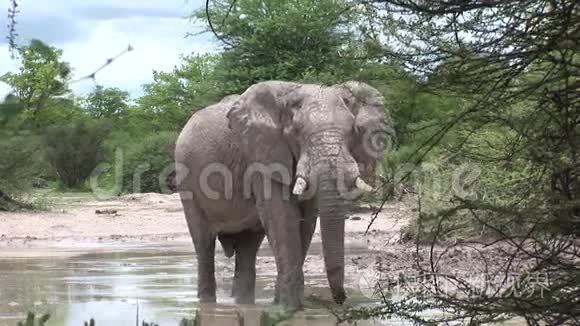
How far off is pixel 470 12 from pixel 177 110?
64.7 m

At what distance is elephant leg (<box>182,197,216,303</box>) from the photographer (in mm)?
11219

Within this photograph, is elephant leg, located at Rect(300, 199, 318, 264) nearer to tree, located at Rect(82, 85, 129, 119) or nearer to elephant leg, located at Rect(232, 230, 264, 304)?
elephant leg, located at Rect(232, 230, 264, 304)

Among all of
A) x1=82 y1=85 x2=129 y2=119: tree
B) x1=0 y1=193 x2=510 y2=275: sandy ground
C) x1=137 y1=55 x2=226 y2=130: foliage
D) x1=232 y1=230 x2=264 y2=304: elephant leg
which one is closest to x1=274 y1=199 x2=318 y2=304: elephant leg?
x1=232 y1=230 x2=264 y2=304: elephant leg

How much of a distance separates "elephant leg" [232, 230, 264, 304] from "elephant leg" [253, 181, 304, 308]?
1123mm

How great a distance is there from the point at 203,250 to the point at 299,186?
8.09 ft

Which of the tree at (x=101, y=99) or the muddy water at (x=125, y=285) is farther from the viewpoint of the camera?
the muddy water at (x=125, y=285)

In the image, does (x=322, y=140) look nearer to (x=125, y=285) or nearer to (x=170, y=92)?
(x=125, y=285)

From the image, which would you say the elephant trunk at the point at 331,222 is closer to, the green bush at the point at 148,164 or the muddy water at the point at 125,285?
the muddy water at the point at 125,285

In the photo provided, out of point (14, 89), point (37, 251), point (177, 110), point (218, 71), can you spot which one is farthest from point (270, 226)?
point (177, 110)

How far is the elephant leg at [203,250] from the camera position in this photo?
11219mm

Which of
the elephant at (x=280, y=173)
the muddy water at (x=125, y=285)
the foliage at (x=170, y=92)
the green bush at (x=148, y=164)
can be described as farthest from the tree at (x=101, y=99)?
the foliage at (x=170, y=92)

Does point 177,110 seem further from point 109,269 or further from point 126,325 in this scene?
point 126,325

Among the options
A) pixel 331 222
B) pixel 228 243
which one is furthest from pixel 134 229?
pixel 331 222

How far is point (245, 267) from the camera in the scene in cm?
1117
